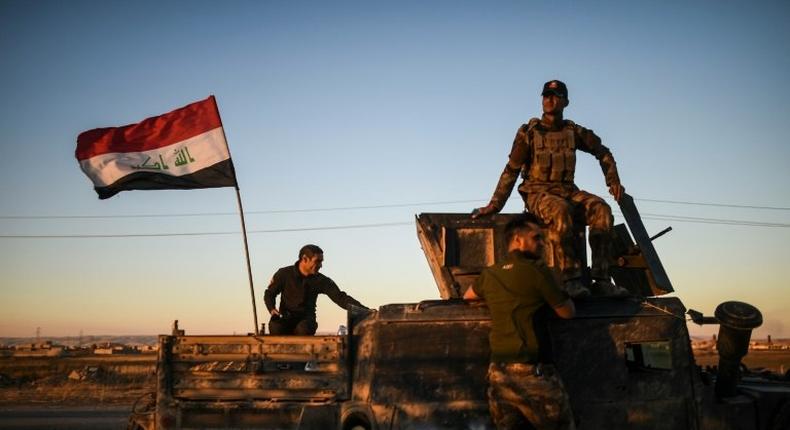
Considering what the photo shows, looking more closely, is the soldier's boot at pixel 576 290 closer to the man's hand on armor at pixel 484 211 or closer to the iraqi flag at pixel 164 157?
the man's hand on armor at pixel 484 211

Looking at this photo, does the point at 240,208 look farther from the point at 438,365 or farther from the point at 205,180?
the point at 438,365

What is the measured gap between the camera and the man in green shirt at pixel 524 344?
16.0 ft

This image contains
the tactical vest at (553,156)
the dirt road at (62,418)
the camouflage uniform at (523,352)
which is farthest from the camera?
the dirt road at (62,418)

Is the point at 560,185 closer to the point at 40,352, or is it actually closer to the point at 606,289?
the point at 606,289

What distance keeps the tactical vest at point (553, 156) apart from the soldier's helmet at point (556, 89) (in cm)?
38

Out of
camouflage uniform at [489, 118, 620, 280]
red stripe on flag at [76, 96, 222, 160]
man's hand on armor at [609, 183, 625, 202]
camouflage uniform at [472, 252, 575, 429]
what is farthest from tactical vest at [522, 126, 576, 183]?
red stripe on flag at [76, 96, 222, 160]

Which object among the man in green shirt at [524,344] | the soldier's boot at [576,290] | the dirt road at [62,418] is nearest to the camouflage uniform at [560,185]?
the soldier's boot at [576,290]

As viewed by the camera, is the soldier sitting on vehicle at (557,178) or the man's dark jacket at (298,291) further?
the man's dark jacket at (298,291)

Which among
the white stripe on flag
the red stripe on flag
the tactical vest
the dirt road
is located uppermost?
the red stripe on flag

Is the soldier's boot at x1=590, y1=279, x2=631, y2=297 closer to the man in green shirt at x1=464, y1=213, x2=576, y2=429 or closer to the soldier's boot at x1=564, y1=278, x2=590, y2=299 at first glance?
the soldier's boot at x1=564, y1=278, x2=590, y2=299

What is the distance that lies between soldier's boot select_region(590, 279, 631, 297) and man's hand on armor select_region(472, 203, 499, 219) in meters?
1.22

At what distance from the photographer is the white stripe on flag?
364 inches

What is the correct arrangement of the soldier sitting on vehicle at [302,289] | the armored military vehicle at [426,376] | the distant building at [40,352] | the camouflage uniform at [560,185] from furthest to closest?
the distant building at [40,352], the soldier sitting on vehicle at [302,289], the camouflage uniform at [560,185], the armored military vehicle at [426,376]

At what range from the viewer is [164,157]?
9375 mm
